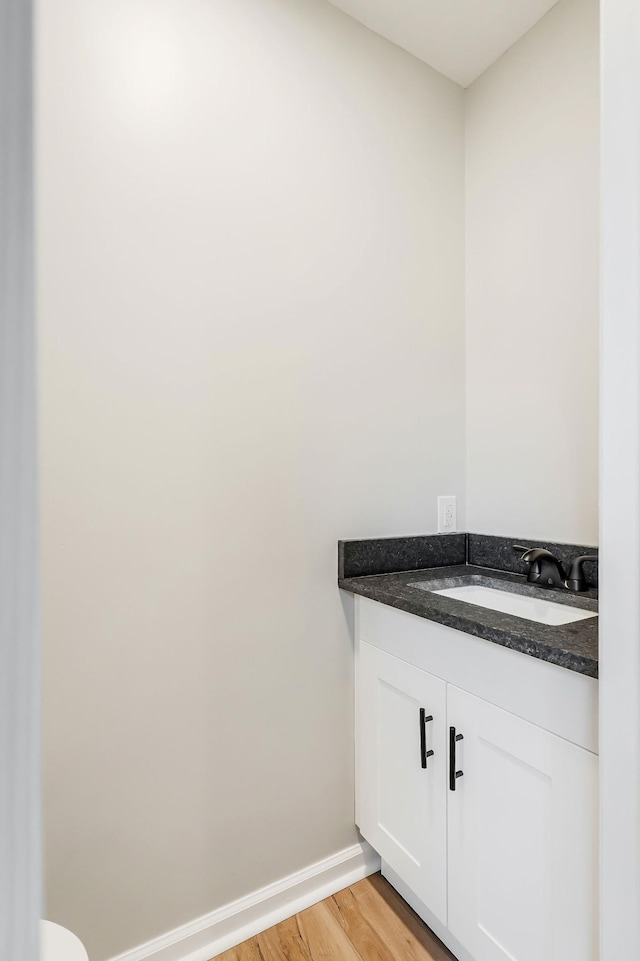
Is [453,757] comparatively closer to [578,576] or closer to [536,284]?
[578,576]

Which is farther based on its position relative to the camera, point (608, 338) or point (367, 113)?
point (367, 113)

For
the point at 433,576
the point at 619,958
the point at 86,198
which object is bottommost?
the point at 619,958

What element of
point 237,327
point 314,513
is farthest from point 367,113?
point 314,513

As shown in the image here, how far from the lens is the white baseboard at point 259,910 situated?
4.10 ft

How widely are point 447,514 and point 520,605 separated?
1.42ft

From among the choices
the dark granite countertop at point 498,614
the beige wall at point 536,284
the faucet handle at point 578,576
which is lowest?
the dark granite countertop at point 498,614

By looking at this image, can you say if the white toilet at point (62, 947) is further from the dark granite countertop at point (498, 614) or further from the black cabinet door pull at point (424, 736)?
the dark granite countertop at point (498, 614)

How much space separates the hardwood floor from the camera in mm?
1271

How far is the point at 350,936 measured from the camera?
4.34 feet

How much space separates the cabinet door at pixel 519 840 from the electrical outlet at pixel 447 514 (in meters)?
0.69

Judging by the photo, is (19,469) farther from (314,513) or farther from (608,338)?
(314,513)

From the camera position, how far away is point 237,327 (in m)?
1.37

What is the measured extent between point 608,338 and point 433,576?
0.95 m

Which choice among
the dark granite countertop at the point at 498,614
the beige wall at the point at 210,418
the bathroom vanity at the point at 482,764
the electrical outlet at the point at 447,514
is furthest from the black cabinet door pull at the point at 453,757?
Answer: the electrical outlet at the point at 447,514
